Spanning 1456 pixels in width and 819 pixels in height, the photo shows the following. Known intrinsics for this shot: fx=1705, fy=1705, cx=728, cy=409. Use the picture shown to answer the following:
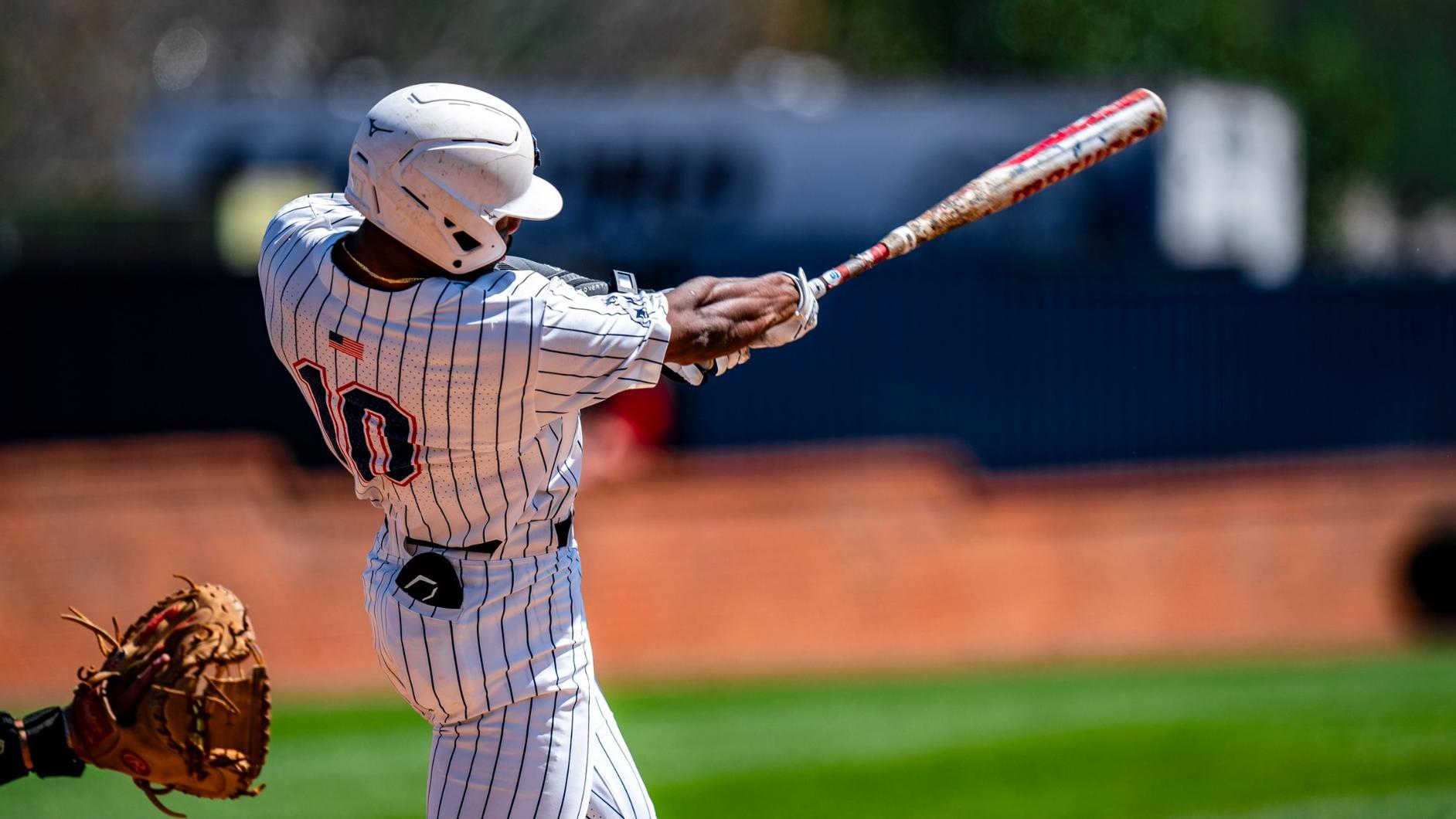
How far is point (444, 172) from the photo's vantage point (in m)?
3.62

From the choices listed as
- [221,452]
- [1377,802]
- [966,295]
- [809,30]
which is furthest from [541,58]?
[1377,802]

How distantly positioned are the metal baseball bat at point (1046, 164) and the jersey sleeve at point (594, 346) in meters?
0.72

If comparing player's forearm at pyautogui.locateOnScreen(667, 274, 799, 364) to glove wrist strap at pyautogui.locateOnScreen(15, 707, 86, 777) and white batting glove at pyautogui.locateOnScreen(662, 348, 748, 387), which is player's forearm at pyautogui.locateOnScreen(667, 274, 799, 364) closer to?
white batting glove at pyautogui.locateOnScreen(662, 348, 748, 387)

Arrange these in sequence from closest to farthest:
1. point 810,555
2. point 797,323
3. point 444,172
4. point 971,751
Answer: point 444,172
point 797,323
point 971,751
point 810,555

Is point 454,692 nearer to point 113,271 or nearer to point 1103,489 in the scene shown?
point 113,271

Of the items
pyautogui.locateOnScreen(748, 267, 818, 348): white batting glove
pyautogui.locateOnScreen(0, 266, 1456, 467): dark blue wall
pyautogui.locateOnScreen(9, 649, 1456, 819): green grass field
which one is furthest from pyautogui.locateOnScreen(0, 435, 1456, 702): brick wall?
pyautogui.locateOnScreen(748, 267, 818, 348): white batting glove

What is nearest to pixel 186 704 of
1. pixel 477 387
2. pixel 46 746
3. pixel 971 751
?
pixel 46 746

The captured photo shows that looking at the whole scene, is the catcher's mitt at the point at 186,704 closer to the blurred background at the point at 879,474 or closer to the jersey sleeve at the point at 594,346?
the jersey sleeve at the point at 594,346

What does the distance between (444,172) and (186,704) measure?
155 centimetres

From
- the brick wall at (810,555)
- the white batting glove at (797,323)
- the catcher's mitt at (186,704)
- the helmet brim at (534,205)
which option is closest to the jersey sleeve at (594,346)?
the helmet brim at (534,205)

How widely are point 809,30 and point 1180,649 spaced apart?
71.7 feet

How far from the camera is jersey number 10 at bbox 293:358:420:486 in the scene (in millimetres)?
3760

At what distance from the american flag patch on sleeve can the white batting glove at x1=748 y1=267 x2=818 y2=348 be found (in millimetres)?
882

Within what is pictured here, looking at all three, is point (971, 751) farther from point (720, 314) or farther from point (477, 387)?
point (477, 387)
